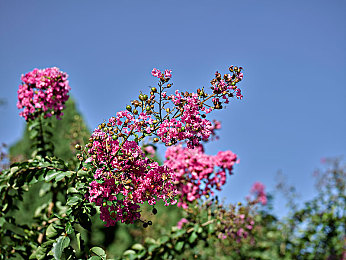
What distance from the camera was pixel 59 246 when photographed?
5.02 ft

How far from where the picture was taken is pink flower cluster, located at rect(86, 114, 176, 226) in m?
→ 1.55

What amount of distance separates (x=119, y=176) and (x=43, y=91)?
44.8 inches

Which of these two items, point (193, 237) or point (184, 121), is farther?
point (193, 237)

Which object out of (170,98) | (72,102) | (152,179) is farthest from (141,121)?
(72,102)

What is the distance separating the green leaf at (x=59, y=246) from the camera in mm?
1501

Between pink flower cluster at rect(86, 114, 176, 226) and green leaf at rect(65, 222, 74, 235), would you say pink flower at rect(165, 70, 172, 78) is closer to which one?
pink flower cluster at rect(86, 114, 176, 226)

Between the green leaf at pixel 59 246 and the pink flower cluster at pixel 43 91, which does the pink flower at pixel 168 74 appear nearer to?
the green leaf at pixel 59 246

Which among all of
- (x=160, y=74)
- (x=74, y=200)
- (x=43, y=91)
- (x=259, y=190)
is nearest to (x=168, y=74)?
(x=160, y=74)

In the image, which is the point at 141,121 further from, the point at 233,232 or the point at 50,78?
the point at 233,232

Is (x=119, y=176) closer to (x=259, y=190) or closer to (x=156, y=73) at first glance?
(x=156, y=73)

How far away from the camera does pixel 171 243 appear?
2471 millimetres

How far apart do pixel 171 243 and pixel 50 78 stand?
1486 millimetres

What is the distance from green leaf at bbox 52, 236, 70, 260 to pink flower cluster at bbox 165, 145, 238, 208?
1103mm

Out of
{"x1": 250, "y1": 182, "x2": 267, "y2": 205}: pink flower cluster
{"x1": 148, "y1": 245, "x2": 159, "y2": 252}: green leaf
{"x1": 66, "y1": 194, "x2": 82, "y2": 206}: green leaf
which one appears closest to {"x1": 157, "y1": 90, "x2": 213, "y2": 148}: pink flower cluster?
{"x1": 66, "y1": 194, "x2": 82, "y2": 206}: green leaf
